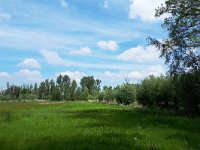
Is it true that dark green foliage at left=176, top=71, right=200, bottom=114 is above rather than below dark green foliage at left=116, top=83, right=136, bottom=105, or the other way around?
below

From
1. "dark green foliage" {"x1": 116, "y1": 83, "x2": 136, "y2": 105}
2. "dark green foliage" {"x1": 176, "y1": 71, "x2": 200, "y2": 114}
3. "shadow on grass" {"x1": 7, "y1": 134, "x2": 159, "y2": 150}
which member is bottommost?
"shadow on grass" {"x1": 7, "y1": 134, "x2": 159, "y2": 150}

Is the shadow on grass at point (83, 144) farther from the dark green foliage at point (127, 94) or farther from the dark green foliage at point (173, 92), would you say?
the dark green foliage at point (127, 94)

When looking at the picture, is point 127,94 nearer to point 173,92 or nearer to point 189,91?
point 173,92

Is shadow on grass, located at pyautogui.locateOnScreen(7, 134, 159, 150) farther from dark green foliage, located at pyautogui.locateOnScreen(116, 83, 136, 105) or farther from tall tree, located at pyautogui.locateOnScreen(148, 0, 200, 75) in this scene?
dark green foliage, located at pyautogui.locateOnScreen(116, 83, 136, 105)

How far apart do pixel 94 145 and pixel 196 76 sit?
28714mm

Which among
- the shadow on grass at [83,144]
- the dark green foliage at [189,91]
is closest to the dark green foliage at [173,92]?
the dark green foliage at [189,91]

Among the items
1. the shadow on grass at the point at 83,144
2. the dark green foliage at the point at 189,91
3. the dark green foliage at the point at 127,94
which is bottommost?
the shadow on grass at the point at 83,144

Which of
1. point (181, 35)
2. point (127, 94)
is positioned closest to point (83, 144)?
point (181, 35)

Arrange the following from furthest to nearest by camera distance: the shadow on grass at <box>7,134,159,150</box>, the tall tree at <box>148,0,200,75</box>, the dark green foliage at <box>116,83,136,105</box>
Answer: the dark green foliage at <box>116,83,136,105</box>
the tall tree at <box>148,0,200,75</box>
the shadow on grass at <box>7,134,159,150</box>

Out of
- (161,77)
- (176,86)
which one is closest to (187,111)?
(176,86)

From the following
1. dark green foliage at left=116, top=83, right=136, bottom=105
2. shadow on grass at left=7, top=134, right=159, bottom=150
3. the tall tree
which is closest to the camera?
shadow on grass at left=7, top=134, right=159, bottom=150

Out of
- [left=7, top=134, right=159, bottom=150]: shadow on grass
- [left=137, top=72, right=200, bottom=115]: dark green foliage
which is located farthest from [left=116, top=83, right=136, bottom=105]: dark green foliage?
[left=7, top=134, right=159, bottom=150]: shadow on grass

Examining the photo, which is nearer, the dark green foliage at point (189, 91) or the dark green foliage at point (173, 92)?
the dark green foliage at point (189, 91)

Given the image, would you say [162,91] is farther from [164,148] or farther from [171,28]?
[164,148]
